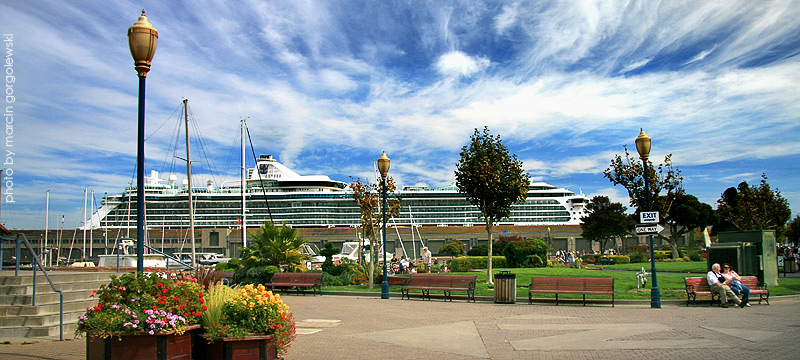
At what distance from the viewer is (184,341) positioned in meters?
6.32

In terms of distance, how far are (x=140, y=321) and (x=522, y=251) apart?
93.1 feet

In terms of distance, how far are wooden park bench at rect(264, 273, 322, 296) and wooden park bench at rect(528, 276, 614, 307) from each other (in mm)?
7543

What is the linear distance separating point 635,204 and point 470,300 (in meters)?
9.33

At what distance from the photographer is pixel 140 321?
6.03 meters

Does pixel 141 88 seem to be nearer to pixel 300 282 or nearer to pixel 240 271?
pixel 300 282

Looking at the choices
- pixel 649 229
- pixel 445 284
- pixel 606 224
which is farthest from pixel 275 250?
pixel 606 224

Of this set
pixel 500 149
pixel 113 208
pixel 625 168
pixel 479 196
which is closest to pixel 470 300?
pixel 479 196

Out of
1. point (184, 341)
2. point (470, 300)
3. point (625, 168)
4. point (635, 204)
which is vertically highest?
point (625, 168)

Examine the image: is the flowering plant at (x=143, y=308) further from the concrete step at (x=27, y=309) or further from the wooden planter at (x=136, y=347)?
the concrete step at (x=27, y=309)

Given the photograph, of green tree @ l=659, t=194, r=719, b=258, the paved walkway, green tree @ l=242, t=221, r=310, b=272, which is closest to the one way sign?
the paved walkway

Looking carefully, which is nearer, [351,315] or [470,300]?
[351,315]

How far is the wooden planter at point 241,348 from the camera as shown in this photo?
643 centimetres

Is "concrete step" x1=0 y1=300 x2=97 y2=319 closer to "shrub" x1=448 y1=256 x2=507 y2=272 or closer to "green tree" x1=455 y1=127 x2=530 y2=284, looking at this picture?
"green tree" x1=455 y1=127 x2=530 y2=284

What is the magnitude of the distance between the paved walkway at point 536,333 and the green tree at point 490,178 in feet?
21.1
